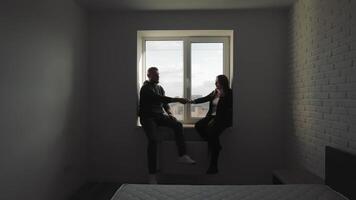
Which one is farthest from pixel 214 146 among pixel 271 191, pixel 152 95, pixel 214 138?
pixel 271 191

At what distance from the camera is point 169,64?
14.5 feet

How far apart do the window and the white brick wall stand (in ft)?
3.39

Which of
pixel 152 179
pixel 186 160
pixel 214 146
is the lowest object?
pixel 152 179

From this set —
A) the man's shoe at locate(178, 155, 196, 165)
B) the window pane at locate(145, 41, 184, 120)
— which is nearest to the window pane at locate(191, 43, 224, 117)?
the window pane at locate(145, 41, 184, 120)

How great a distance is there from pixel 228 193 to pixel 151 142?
179 centimetres

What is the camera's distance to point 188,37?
4387 mm

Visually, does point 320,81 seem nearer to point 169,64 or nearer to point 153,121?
point 153,121

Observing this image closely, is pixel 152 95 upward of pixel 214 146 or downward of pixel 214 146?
upward

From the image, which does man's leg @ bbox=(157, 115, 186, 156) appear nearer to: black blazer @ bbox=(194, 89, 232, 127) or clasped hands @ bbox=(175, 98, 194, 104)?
clasped hands @ bbox=(175, 98, 194, 104)

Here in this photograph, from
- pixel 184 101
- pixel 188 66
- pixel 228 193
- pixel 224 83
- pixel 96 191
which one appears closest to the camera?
pixel 228 193

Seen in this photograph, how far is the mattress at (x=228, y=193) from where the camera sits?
6.81 ft

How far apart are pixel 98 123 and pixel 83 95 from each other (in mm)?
443

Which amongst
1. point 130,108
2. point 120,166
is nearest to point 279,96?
point 130,108

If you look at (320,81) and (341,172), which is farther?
(320,81)
